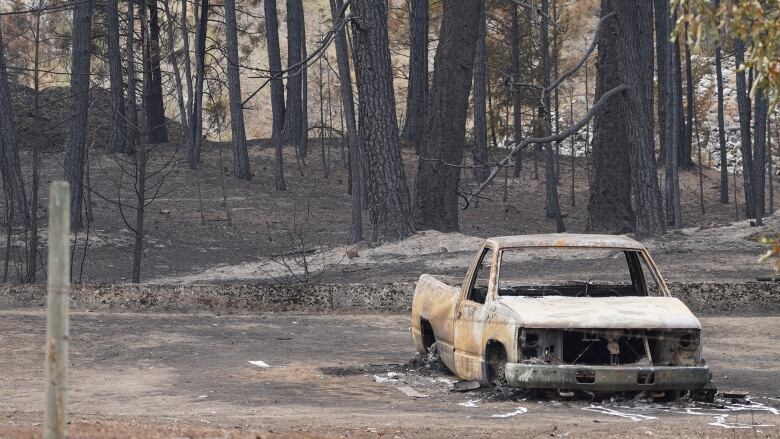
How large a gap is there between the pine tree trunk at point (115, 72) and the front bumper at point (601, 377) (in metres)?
26.7

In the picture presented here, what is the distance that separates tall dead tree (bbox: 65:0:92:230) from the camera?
30.6m

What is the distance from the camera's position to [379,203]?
26.3 metres

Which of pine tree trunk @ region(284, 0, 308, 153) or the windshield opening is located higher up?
pine tree trunk @ region(284, 0, 308, 153)

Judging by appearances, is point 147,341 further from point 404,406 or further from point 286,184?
point 286,184

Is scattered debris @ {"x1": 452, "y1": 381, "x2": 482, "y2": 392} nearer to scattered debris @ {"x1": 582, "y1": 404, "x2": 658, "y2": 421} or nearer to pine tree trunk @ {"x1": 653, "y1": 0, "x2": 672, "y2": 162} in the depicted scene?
scattered debris @ {"x1": 582, "y1": 404, "x2": 658, "y2": 421}

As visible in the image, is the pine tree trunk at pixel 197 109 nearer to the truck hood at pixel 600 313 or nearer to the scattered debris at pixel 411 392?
the scattered debris at pixel 411 392

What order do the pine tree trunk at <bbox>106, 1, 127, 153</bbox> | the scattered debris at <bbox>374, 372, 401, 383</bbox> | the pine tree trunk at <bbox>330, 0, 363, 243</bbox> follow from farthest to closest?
1. the pine tree trunk at <bbox>106, 1, 127, 153</bbox>
2. the pine tree trunk at <bbox>330, 0, 363, 243</bbox>
3. the scattered debris at <bbox>374, 372, 401, 383</bbox>

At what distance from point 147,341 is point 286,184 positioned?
28712mm

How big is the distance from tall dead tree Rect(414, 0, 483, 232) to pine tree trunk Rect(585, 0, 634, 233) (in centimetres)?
425

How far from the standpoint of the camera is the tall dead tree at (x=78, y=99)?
30.6 m

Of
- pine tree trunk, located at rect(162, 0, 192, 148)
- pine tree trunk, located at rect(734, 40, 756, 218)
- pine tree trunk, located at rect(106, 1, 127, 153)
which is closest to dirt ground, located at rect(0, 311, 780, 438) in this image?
pine tree trunk, located at rect(106, 1, 127, 153)

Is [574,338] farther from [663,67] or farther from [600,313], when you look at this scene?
[663,67]

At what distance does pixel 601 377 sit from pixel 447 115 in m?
19.0

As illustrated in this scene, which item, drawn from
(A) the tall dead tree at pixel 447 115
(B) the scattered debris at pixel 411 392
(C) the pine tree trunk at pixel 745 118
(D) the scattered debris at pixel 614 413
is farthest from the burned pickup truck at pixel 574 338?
(C) the pine tree trunk at pixel 745 118
